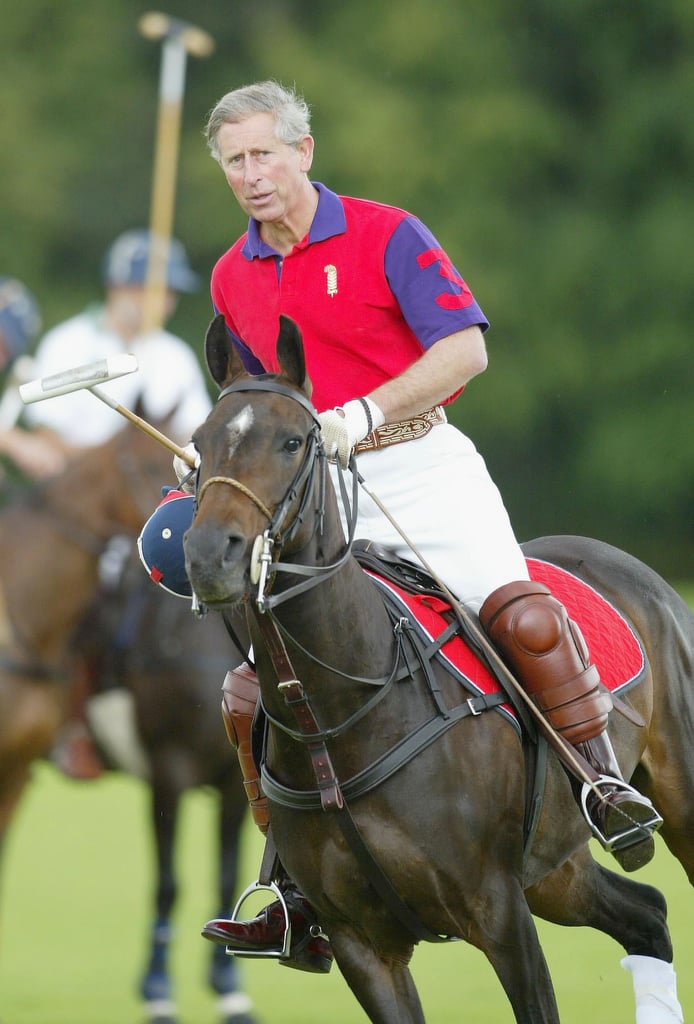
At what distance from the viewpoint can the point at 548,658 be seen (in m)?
3.88

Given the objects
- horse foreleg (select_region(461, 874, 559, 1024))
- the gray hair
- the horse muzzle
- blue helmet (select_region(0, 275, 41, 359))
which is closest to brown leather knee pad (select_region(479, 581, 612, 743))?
horse foreleg (select_region(461, 874, 559, 1024))

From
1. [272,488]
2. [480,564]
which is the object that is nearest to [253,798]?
[480,564]

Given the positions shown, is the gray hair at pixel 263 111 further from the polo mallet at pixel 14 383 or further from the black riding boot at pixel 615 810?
the polo mallet at pixel 14 383

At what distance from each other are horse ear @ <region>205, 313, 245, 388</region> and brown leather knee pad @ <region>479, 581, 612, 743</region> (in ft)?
3.03

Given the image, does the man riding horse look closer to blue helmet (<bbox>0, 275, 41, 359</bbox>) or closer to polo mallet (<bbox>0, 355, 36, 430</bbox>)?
blue helmet (<bbox>0, 275, 41, 359</bbox>)

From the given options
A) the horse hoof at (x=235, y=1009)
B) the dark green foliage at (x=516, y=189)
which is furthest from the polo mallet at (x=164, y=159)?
the dark green foliage at (x=516, y=189)

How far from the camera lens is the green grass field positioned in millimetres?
6434

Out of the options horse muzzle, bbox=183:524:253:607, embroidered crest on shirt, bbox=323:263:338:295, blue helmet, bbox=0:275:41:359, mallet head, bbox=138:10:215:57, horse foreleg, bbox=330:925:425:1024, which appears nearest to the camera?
horse muzzle, bbox=183:524:253:607

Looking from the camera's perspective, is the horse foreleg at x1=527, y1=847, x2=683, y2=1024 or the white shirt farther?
the white shirt

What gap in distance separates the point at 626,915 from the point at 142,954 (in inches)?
128

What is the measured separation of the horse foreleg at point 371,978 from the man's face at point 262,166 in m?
1.79

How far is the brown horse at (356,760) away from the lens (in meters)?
3.28

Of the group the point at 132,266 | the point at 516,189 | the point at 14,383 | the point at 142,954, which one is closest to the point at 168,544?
the point at 142,954

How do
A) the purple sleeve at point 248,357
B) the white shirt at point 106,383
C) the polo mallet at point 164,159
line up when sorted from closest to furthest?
the purple sleeve at point 248,357 < the white shirt at point 106,383 < the polo mallet at point 164,159
